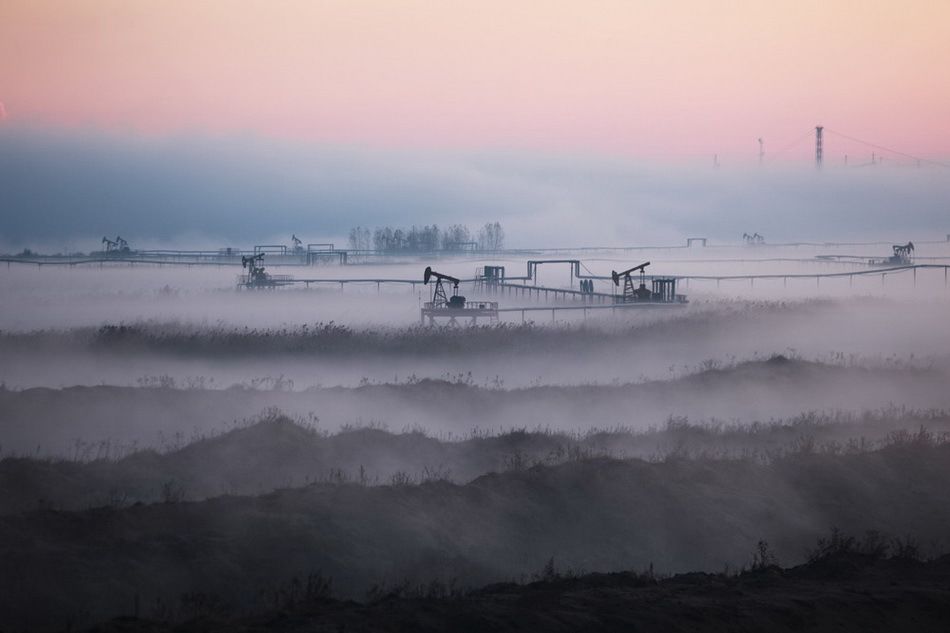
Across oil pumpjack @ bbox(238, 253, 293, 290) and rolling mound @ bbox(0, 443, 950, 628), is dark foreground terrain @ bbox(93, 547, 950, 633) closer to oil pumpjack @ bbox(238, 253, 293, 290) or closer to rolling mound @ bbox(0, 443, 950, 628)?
rolling mound @ bbox(0, 443, 950, 628)

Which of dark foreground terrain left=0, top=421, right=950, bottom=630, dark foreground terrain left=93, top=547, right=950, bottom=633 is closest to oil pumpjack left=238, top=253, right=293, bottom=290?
dark foreground terrain left=0, top=421, right=950, bottom=630

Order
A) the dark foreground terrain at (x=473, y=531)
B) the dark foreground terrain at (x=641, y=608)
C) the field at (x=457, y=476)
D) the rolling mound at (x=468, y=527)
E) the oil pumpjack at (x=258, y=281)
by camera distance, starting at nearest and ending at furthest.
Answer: the dark foreground terrain at (x=641, y=608)
the field at (x=457, y=476)
the dark foreground terrain at (x=473, y=531)
the rolling mound at (x=468, y=527)
the oil pumpjack at (x=258, y=281)

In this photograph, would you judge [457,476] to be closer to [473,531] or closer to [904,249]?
[473,531]

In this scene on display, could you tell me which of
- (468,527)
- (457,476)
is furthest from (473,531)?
(457,476)

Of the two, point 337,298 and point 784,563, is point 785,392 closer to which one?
point 784,563

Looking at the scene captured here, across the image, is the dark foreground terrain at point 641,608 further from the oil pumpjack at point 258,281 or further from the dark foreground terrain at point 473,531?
the oil pumpjack at point 258,281

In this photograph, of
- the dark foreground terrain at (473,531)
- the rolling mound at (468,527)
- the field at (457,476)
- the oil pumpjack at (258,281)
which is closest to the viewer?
the field at (457,476)

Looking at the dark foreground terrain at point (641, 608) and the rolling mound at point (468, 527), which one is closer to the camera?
the dark foreground terrain at point (641, 608)

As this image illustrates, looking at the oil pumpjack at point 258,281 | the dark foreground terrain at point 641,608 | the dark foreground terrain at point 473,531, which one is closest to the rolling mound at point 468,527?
the dark foreground terrain at point 473,531

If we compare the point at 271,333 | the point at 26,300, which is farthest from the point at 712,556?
the point at 26,300
